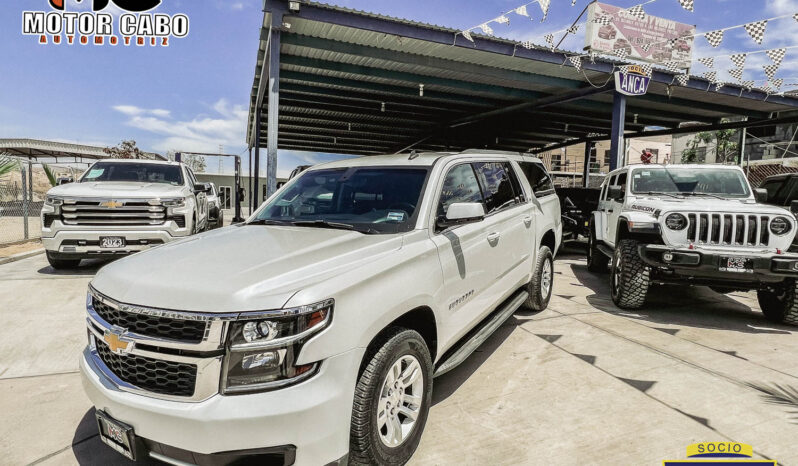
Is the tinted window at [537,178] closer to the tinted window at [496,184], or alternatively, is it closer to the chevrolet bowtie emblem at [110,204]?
the tinted window at [496,184]

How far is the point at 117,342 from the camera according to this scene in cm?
211

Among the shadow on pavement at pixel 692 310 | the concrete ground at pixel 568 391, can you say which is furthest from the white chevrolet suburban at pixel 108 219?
the shadow on pavement at pixel 692 310

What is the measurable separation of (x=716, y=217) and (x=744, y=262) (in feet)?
1.94

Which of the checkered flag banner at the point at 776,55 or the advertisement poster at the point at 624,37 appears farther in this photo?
the advertisement poster at the point at 624,37

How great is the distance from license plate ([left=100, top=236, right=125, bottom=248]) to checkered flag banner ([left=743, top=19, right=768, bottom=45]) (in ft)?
33.9

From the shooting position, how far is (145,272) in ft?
7.48

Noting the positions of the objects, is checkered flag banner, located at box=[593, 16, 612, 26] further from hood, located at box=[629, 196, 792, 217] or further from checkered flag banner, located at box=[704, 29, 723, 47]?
hood, located at box=[629, 196, 792, 217]

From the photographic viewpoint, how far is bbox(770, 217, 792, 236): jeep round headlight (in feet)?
16.2

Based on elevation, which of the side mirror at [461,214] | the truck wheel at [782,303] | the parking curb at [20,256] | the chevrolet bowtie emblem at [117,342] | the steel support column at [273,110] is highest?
the steel support column at [273,110]

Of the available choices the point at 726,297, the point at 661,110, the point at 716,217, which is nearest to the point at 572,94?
the point at 661,110

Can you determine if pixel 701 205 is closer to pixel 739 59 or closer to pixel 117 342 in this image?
pixel 739 59

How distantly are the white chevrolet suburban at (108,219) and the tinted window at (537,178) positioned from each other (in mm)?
5167

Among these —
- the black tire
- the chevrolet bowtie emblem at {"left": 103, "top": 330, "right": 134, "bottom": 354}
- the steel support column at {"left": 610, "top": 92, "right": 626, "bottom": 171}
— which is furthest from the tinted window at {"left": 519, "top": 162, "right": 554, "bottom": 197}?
the steel support column at {"left": 610, "top": 92, "right": 626, "bottom": 171}

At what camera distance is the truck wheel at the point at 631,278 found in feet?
17.7
